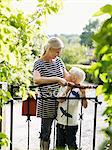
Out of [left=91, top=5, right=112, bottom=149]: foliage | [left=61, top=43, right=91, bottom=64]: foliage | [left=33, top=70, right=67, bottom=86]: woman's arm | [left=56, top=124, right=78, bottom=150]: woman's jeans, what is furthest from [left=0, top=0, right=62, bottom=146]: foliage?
[left=61, top=43, right=91, bottom=64]: foliage

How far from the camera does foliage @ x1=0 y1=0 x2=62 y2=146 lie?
6.33ft

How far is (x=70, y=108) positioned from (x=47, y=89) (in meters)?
0.37

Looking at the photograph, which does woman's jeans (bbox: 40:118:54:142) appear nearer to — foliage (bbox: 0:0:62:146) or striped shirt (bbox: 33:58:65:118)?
striped shirt (bbox: 33:58:65:118)

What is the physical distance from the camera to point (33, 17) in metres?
2.55

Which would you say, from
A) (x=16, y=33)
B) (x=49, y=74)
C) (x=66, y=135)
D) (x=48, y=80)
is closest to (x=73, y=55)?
(x=66, y=135)

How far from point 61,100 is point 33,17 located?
1.77 meters

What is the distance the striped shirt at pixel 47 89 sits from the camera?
412 centimetres

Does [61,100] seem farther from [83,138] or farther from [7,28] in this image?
[83,138]

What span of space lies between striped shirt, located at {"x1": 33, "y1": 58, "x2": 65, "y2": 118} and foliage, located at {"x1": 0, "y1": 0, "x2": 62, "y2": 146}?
1255 millimetres

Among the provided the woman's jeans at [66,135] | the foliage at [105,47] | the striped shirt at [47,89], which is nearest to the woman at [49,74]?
the striped shirt at [47,89]

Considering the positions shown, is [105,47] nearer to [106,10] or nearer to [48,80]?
[106,10]

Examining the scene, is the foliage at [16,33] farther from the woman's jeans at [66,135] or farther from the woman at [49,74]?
the woman's jeans at [66,135]

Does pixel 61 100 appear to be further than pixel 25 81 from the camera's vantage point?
Yes

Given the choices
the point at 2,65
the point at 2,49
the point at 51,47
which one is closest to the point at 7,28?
the point at 2,49
